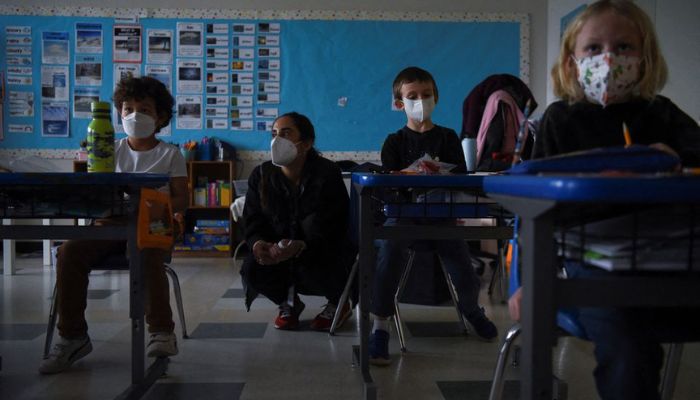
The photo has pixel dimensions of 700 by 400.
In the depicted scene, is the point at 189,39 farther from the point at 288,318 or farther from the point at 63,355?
the point at 63,355

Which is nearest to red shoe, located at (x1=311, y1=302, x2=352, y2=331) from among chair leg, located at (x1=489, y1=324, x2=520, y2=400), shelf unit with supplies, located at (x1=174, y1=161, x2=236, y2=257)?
chair leg, located at (x1=489, y1=324, x2=520, y2=400)

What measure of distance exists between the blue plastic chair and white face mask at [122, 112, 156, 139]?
4.22 feet

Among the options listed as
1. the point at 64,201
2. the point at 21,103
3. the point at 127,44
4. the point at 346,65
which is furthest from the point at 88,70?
the point at 64,201

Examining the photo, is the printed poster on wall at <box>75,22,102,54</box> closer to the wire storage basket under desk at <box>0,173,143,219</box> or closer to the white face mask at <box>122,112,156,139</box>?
the white face mask at <box>122,112,156,139</box>

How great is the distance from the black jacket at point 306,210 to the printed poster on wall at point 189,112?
2760mm

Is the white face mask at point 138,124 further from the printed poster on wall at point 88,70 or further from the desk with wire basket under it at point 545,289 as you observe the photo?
the printed poster on wall at point 88,70

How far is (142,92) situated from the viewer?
1869 mm

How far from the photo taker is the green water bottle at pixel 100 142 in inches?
54.0

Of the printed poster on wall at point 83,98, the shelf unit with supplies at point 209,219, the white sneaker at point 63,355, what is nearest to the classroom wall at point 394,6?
the shelf unit with supplies at point 209,219

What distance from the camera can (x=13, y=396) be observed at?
4.77 feet

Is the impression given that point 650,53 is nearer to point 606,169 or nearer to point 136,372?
point 606,169

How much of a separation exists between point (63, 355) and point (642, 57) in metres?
1.66

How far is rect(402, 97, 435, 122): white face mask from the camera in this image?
86.5 inches

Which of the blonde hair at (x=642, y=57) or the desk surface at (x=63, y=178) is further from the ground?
the blonde hair at (x=642, y=57)
